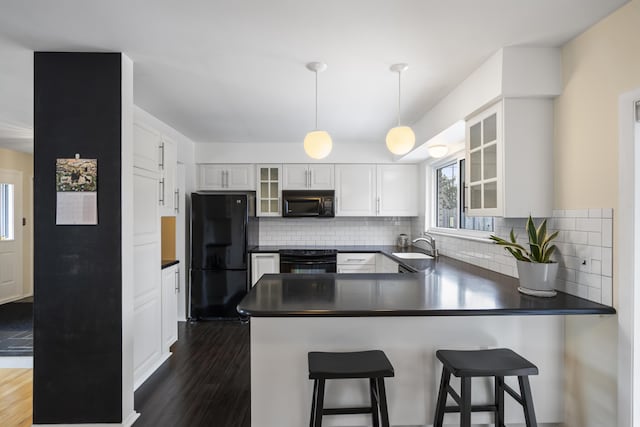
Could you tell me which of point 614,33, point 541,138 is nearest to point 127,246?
point 541,138

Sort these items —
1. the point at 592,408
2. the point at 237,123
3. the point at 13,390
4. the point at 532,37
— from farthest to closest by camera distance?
the point at 237,123, the point at 13,390, the point at 532,37, the point at 592,408

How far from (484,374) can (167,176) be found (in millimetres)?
2957

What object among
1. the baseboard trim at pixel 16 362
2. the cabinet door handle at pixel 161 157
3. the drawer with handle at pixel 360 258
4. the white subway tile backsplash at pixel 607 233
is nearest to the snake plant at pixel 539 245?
the white subway tile backsplash at pixel 607 233

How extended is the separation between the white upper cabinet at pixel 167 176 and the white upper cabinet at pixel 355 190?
2224mm

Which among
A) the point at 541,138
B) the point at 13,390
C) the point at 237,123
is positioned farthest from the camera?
the point at 237,123

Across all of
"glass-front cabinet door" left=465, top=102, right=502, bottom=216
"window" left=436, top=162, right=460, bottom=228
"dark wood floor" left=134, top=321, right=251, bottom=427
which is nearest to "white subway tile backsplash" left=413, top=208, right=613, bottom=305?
"glass-front cabinet door" left=465, top=102, right=502, bottom=216

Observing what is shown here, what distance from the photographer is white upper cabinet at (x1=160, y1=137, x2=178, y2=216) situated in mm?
3088

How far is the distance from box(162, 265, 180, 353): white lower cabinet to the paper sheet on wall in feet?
4.01

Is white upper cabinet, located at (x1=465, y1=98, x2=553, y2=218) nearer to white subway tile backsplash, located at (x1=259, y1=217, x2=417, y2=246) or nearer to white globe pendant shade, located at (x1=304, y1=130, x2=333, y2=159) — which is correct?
white globe pendant shade, located at (x1=304, y1=130, x2=333, y2=159)

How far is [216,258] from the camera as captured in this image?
168 inches

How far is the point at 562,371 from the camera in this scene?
6.48ft

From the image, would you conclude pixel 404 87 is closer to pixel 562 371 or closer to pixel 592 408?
pixel 562 371

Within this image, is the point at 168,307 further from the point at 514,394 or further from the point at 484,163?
the point at 484,163

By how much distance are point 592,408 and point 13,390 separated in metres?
3.94
